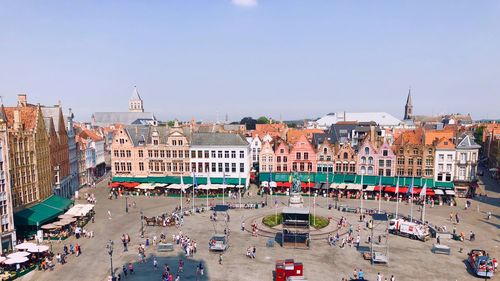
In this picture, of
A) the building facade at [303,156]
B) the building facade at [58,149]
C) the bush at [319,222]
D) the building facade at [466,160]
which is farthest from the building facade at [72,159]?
the building facade at [466,160]

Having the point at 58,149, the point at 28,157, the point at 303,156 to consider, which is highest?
the point at 28,157

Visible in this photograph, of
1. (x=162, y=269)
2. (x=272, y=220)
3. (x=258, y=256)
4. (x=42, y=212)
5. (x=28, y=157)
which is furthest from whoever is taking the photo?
(x=272, y=220)

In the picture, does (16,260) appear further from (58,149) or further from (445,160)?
(445,160)

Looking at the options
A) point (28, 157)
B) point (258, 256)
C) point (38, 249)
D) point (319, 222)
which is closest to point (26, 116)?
point (28, 157)

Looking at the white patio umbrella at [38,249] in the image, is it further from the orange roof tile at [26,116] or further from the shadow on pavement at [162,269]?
the orange roof tile at [26,116]

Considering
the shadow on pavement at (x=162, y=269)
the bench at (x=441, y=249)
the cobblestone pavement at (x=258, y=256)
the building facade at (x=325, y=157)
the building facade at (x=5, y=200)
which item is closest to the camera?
the shadow on pavement at (x=162, y=269)

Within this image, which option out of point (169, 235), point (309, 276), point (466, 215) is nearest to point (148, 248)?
point (169, 235)

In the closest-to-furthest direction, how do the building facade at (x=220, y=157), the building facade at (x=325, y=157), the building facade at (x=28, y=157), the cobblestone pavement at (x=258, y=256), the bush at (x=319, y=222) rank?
1. the cobblestone pavement at (x=258, y=256)
2. the building facade at (x=28, y=157)
3. the bush at (x=319, y=222)
4. the building facade at (x=325, y=157)
5. the building facade at (x=220, y=157)

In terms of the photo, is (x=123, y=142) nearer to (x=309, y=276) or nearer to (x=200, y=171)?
(x=200, y=171)
